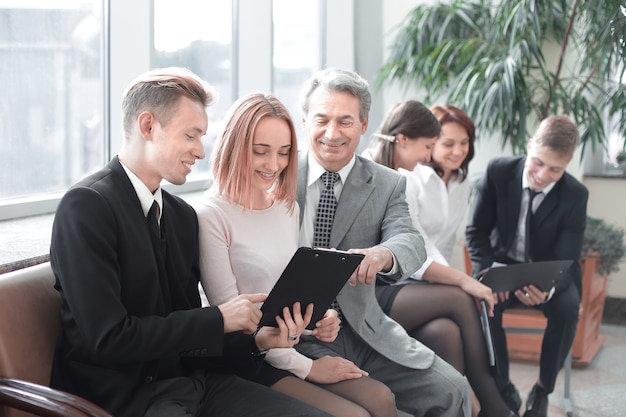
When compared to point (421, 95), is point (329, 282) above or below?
below

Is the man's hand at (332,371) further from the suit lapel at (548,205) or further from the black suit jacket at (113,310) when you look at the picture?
the suit lapel at (548,205)

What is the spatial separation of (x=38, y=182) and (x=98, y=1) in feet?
2.64

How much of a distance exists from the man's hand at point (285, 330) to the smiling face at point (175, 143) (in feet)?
1.42

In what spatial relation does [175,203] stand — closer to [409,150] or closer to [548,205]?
[409,150]

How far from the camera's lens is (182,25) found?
4094 millimetres

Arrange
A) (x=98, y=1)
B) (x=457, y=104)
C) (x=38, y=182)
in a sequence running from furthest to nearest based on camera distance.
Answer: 1. (x=457, y=104)
2. (x=98, y=1)
3. (x=38, y=182)

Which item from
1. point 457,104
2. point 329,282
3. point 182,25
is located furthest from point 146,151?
point 457,104

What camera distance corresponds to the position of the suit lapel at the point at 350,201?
2590 millimetres

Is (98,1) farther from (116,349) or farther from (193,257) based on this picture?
(116,349)

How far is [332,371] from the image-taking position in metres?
2.31

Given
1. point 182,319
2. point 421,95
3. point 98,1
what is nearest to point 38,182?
point 98,1

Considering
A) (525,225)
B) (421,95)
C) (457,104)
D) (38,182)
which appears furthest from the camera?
(421,95)

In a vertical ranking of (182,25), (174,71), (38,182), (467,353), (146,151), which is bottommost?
(467,353)

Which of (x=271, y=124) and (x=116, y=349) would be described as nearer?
(x=116, y=349)
